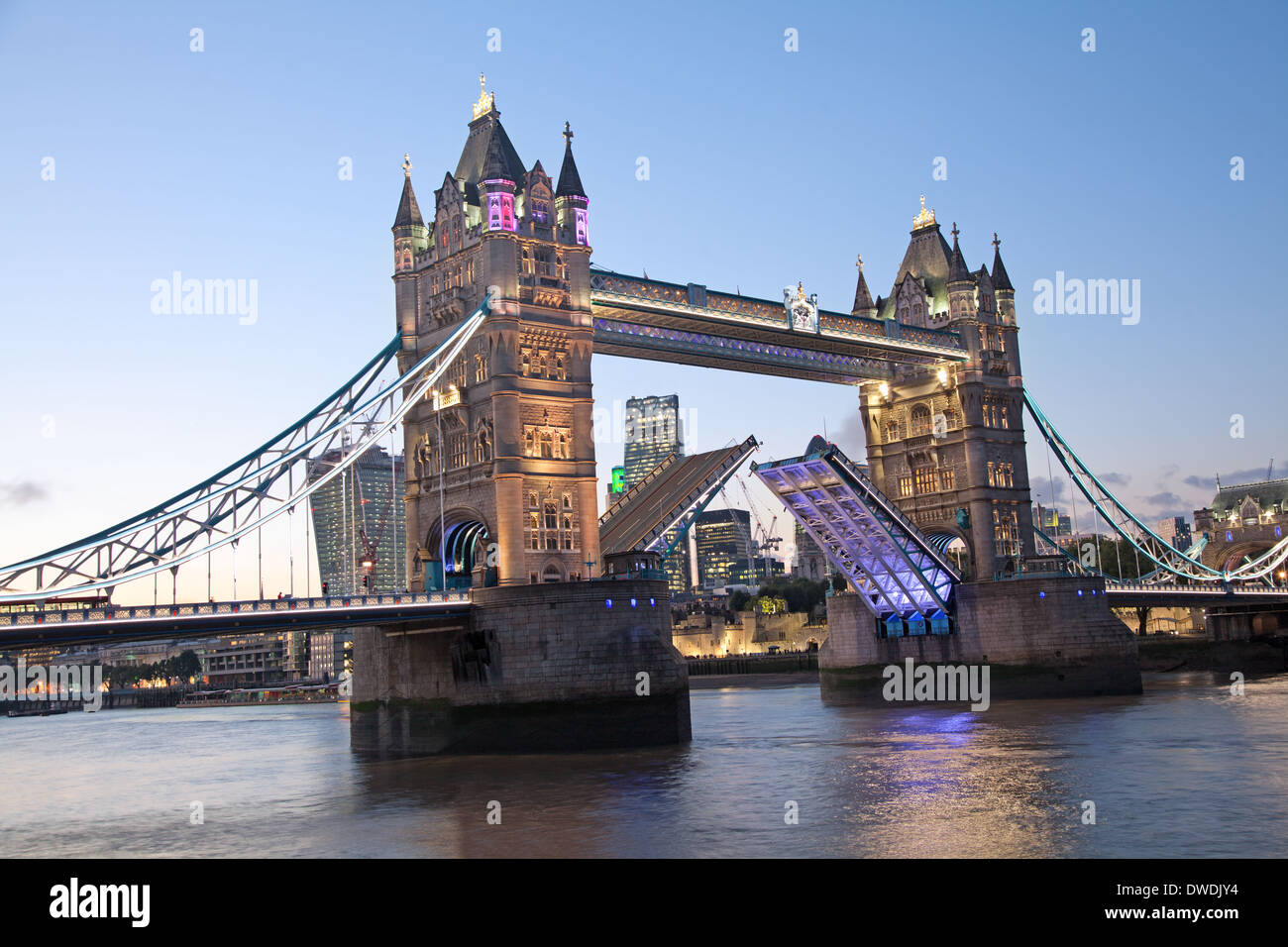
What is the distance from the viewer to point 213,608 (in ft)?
109

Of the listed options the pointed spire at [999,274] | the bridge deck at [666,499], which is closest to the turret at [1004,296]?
the pointed spire at [999,274]

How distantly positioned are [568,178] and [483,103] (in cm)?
392

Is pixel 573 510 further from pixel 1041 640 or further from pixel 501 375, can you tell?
pixel 1041 640

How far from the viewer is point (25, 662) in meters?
178

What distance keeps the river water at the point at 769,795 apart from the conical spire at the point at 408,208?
18505 mm

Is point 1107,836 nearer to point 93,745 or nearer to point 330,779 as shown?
point 330,779

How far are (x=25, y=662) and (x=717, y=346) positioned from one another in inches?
6299

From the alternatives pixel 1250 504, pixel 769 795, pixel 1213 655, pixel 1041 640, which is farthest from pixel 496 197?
pixel 1250 504

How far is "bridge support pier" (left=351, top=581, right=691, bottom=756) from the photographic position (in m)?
37.1

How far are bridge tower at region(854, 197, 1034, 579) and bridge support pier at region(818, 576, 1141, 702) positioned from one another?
93.3 inches

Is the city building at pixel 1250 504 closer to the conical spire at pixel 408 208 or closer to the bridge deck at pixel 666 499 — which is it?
the bridge deck at pixel 666 499

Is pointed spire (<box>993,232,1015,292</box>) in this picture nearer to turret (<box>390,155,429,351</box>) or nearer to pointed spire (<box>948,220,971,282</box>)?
pointed spire (<box>948,220,971,282</box>)

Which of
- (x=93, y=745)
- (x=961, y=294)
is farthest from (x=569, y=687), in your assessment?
(x=93, y=745)
